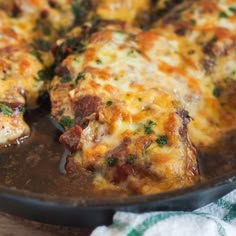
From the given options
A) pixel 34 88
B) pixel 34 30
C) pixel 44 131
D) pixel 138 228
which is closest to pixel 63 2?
pixel 34 30

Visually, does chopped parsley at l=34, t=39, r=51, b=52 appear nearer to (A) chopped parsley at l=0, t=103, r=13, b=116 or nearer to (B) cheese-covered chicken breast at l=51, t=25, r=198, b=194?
(B) cheese-covered chicken breast at l=51, t=25, r=198, b=194

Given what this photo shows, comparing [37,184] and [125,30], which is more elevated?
[125,30]

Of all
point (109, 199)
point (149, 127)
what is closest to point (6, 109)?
point (149, 127)

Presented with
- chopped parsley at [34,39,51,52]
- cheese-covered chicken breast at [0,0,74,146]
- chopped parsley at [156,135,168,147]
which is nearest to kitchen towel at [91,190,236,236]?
chopped parsley at [156,135,168,147]

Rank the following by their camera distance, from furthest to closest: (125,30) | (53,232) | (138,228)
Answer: (125,30)
(53,232)
(138,228)

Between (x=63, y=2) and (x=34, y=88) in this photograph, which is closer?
(x=34, y=88)

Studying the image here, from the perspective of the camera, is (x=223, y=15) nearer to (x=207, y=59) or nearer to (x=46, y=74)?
(x=207, y=59)

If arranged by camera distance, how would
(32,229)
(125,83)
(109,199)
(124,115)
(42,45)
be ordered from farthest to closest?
(42,45) → (125,83) → (124,115) → (32,229) → (109,199)

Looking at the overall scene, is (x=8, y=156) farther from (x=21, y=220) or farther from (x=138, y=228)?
(x=138, y=228)
